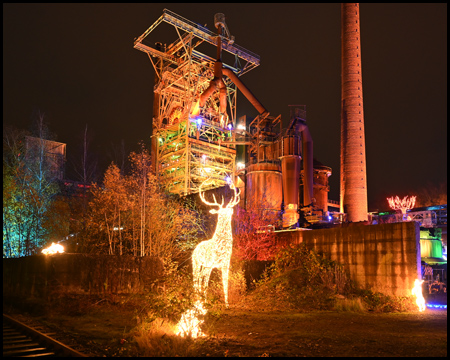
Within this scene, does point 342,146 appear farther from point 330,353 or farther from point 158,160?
point 330,353

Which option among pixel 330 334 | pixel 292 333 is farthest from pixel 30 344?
pixel 330 334

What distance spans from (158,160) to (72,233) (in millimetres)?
20973

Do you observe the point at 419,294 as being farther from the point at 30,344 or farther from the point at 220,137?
the point at 220,137

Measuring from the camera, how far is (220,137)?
46.9m

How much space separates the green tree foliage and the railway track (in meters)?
→ 9.36

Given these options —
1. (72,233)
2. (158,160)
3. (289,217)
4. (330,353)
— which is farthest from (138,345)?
(158,160)

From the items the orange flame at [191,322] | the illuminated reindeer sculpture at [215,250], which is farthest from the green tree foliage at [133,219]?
the orange flame at [191,322]

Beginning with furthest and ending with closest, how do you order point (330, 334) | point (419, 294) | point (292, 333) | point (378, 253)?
point (378, 253) → point (419, 294) → point (292, 333) → point (330, 334)

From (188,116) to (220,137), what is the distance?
604 centimetres

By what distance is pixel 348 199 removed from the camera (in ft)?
124

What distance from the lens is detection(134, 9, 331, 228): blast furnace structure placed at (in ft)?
117

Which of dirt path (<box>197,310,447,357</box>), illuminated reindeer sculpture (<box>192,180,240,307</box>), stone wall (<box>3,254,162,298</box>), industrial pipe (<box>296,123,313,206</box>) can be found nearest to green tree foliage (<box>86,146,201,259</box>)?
stone wall (<box>3,254,162,298</box>)

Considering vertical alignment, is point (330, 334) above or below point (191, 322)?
A: below

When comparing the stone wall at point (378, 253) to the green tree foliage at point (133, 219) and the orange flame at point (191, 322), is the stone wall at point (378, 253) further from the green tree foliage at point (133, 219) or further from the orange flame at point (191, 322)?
the orange flame at point (191, 322)
